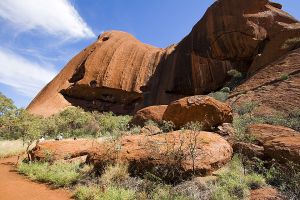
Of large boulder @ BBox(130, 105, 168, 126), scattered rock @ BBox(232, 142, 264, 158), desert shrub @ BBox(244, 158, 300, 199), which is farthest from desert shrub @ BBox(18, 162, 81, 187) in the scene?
large boulder @ BBox(130, 105, 168, 126)

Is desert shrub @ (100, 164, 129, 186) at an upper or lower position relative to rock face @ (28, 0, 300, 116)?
lower

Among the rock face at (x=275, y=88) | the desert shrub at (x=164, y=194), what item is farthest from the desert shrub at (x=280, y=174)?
the rock face at (x=275, y=88)

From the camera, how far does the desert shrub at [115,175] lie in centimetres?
821

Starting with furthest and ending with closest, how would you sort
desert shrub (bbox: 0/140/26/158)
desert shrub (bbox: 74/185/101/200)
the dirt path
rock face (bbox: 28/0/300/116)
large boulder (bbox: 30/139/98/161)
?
rock face (bbox: 28/0/300/116), desert shrub (bbox: 0/140/26/158), large boulder (bbox: 30/139/98/161), the dirt path, desert shrub (bbox: 74/185/101/200)

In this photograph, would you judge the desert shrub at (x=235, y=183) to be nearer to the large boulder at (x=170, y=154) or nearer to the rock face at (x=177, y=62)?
the large boulder at (x=170, y=154)

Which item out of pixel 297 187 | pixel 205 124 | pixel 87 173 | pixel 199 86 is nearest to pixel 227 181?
pixel 297 187

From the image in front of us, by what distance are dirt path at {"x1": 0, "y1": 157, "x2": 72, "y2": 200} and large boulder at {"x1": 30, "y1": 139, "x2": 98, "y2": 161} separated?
139cm

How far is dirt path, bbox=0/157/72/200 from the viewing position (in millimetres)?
7840

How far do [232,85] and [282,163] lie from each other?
20.1 metres

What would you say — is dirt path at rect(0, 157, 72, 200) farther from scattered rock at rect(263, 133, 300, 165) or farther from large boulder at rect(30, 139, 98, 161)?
scattered rock at rect(263, 133, 300, 165)

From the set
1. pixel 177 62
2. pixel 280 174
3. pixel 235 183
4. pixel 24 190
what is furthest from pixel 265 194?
pixel 177 62

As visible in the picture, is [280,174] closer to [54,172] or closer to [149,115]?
[54,172]

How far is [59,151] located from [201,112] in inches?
204

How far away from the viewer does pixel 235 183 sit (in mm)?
7203
